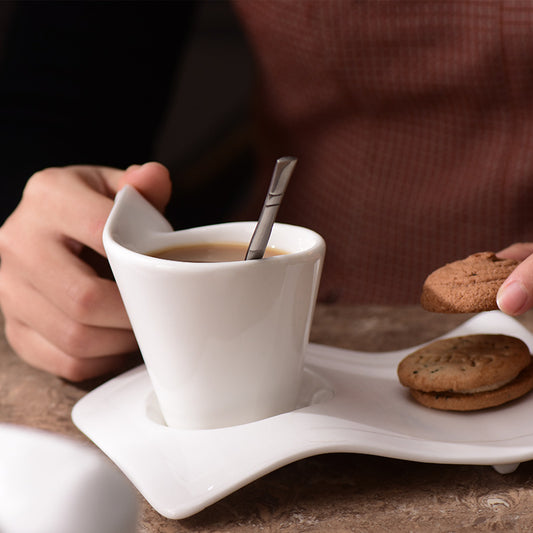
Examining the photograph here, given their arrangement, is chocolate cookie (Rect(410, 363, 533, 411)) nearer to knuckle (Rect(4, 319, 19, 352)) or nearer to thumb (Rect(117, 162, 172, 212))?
thumb (Rect(117, 162, 172, 212))

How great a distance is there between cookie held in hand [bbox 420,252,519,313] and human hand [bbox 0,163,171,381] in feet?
0.93

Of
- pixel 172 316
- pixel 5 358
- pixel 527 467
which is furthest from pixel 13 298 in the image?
pixel 527 467

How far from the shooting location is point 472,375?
0.54m

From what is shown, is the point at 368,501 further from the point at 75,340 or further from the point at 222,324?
the point at 75,340

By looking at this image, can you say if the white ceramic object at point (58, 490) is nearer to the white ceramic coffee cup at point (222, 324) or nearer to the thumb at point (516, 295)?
the white ceramic coffee cup at point (222, 324)

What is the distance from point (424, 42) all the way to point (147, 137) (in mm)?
686

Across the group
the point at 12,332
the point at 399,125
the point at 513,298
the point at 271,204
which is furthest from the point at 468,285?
the point at 399,125

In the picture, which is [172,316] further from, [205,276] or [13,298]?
[13,298]

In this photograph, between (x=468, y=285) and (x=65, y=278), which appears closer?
(x=468, y=285)

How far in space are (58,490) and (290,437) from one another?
259 mm

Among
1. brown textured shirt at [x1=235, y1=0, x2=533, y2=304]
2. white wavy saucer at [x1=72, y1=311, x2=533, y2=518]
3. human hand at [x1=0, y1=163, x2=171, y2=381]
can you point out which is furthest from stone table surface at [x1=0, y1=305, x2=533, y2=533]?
brown textured shirt at [x1=235, y1=0, x2=533, y2=304]

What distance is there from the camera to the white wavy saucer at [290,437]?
0.45 m

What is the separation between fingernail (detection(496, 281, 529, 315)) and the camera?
0.50 metres

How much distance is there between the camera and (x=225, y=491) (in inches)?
17.3
